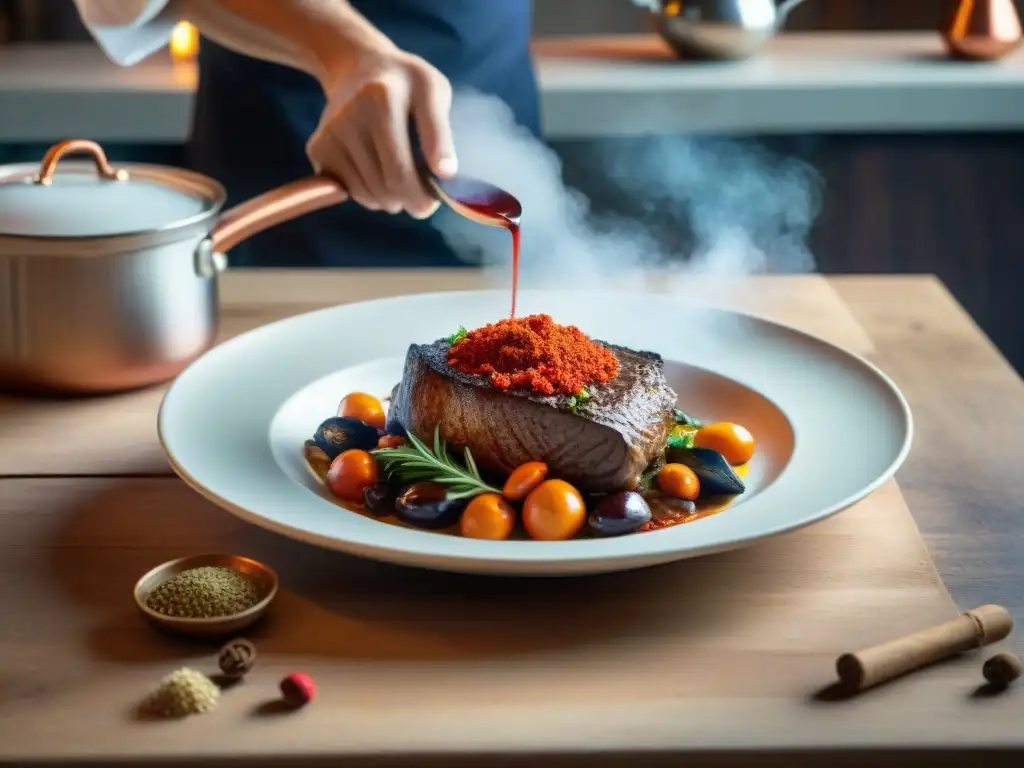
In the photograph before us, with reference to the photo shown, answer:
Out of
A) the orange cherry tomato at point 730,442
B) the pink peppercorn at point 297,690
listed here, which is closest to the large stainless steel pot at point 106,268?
the orange cherry tomato at point 730,442

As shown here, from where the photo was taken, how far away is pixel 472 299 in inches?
74.6

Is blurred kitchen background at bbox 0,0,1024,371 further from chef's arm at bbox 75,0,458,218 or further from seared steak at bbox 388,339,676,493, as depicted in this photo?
seared steak at bbox 388,339,676,493

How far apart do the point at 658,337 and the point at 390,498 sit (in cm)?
62

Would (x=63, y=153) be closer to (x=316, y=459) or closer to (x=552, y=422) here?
(x=316, y=459)

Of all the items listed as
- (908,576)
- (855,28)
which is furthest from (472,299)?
(855,28)

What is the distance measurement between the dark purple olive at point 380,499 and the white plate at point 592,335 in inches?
2.9

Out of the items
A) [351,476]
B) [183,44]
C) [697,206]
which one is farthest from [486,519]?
[183,44]

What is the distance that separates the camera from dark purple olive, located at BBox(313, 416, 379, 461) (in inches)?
58.0

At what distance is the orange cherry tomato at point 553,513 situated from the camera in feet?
4.18

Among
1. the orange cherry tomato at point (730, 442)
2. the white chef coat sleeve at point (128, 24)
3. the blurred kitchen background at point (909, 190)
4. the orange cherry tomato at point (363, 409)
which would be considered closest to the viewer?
the orange cherry tomato at point (730, 442)

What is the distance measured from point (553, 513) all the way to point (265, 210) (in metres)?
0.65

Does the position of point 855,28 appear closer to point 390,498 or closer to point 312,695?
point 390,498

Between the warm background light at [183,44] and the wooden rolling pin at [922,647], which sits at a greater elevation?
the warm background light at [183,44]

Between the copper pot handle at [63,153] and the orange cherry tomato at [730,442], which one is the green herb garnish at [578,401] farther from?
the copper pot handle at [63,153]
